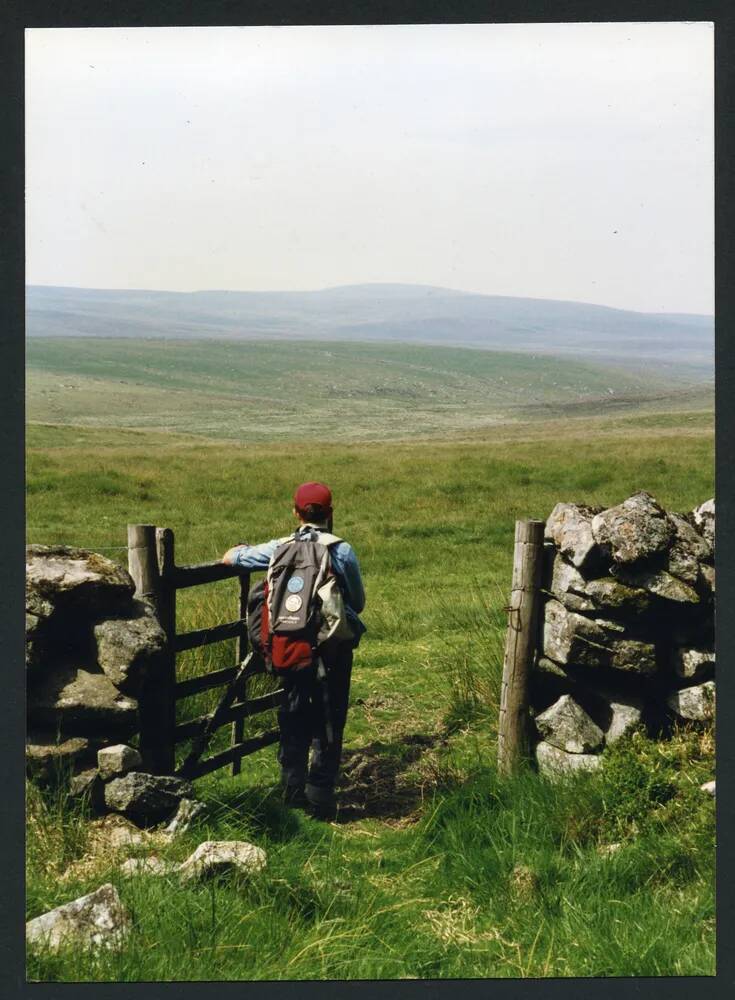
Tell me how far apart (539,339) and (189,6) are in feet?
411

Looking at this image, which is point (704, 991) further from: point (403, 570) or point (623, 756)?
point (403, 570)

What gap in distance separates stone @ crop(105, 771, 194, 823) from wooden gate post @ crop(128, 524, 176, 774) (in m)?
0.65

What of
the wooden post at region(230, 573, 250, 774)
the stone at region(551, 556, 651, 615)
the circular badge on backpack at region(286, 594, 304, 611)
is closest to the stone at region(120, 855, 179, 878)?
the circular badge on backpack at region(286, 594, 304, 611)

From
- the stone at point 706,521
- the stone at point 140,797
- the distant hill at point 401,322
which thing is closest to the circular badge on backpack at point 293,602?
the stone at point 140,797

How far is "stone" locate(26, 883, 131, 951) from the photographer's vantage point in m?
4.80

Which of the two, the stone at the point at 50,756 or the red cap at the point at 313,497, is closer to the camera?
the stone at the point at 50,756

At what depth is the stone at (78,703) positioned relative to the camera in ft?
19.2

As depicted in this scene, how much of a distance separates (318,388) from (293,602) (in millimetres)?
84051

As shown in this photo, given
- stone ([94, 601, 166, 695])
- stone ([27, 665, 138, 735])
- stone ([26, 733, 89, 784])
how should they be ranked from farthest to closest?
stone ([94, 601, 166, 695]) < stone ([27, 665, 138, 735]) < stone ([26, 733, 89, 784])

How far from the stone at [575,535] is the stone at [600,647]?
34 centimetres

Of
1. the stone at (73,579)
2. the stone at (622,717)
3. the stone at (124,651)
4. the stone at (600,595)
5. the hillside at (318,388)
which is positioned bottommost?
the stone at (622,717)

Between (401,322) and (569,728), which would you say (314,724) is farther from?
(401,322)

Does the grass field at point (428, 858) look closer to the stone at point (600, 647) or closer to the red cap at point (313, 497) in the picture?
the stone at point (600, 647)

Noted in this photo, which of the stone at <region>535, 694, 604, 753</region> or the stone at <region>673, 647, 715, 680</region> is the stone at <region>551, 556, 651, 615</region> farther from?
the stone at <region>535, 694, 604, 753</region>
